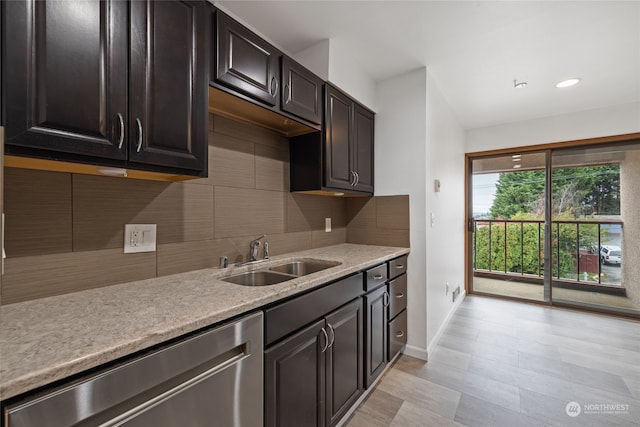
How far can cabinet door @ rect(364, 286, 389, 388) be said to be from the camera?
5.81ft

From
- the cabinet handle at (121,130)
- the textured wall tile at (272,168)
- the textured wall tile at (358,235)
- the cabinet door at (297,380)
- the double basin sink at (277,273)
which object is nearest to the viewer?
the cabinet handle at (121,130)

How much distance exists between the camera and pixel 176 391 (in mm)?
792

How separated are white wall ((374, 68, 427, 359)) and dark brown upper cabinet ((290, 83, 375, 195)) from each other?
11.1 inches

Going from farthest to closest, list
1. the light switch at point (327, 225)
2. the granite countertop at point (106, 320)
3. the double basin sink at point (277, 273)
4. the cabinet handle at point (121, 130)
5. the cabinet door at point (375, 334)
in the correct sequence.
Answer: the light switch at point (327, 225) → the cabinet door at point (375, 334) → the double basin sink at point (277, 273) → the cabinet handle at point (121, 130) → the granite countertop at point (106, 320)

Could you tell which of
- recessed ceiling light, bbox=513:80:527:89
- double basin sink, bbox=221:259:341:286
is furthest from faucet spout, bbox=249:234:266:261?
recessed ceiling light, bbox=513:80:527:89

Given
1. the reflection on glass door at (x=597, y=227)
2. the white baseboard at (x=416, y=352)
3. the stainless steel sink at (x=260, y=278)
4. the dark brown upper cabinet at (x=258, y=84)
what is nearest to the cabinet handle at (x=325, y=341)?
the stainless steel sink at (x=260, y=278)

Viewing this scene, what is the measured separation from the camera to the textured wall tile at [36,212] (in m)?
0.97

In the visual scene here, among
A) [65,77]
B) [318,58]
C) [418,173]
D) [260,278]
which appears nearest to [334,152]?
[318,58]

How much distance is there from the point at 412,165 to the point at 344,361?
65.5 inches

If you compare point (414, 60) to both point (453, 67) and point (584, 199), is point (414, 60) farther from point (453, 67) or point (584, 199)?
point (584, 199)

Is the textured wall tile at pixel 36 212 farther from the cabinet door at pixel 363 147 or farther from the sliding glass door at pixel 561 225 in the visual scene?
the sliding glass door at pixel 561 225

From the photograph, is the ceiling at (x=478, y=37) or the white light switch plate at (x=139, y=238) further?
the ceiling at (x=478, y=37)

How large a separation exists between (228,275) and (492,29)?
234 centimetres

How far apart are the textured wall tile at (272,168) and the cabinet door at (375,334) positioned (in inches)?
40.3
